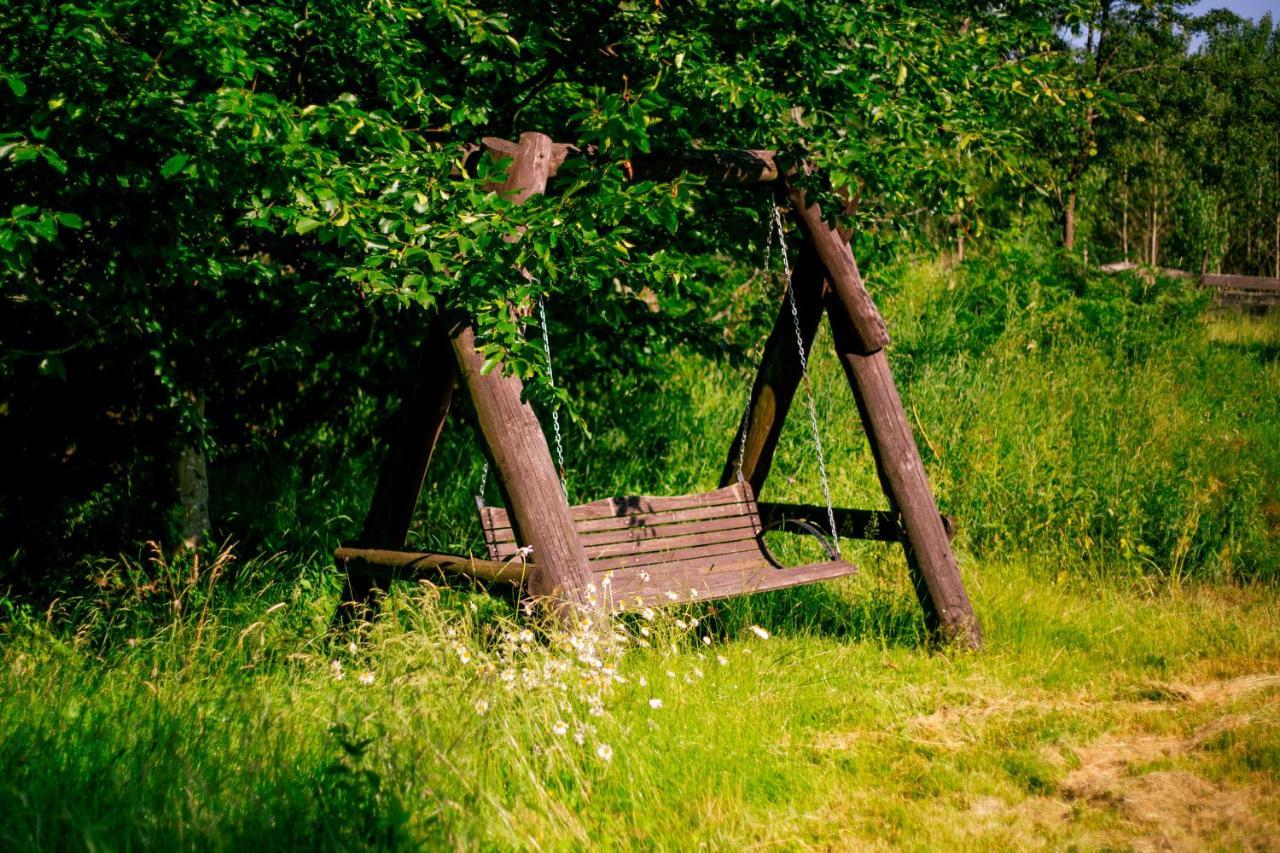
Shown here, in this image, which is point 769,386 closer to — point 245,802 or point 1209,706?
point 1209,706

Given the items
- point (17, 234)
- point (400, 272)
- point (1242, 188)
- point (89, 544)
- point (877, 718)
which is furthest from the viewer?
point (1242, 188)

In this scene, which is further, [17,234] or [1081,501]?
[1081,501]

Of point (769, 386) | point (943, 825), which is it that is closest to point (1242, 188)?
point (769, 386)

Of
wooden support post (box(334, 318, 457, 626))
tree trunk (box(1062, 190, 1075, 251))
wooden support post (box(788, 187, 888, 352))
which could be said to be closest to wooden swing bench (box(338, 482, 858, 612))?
wooden support post (box(334, 318, 457, 626))

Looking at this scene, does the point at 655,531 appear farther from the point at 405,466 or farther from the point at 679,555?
the point at 405,466

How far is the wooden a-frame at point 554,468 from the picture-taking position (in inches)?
153

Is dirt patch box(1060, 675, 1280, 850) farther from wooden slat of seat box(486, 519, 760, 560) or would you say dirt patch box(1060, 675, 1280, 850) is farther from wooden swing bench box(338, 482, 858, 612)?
wooden slat of seat box(486, 519, 760, 560)

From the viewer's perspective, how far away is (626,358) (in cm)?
636

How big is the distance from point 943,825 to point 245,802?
2095 millimetres

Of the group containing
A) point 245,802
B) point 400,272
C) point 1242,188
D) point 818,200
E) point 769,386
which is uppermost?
point 1242,188

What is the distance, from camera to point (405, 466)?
4594 millimetres

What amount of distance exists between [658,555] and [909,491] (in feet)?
4.18

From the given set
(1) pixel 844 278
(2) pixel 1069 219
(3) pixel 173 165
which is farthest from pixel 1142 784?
(2) pixel 1069 219

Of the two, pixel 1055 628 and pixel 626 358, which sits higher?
pixel 626 358
